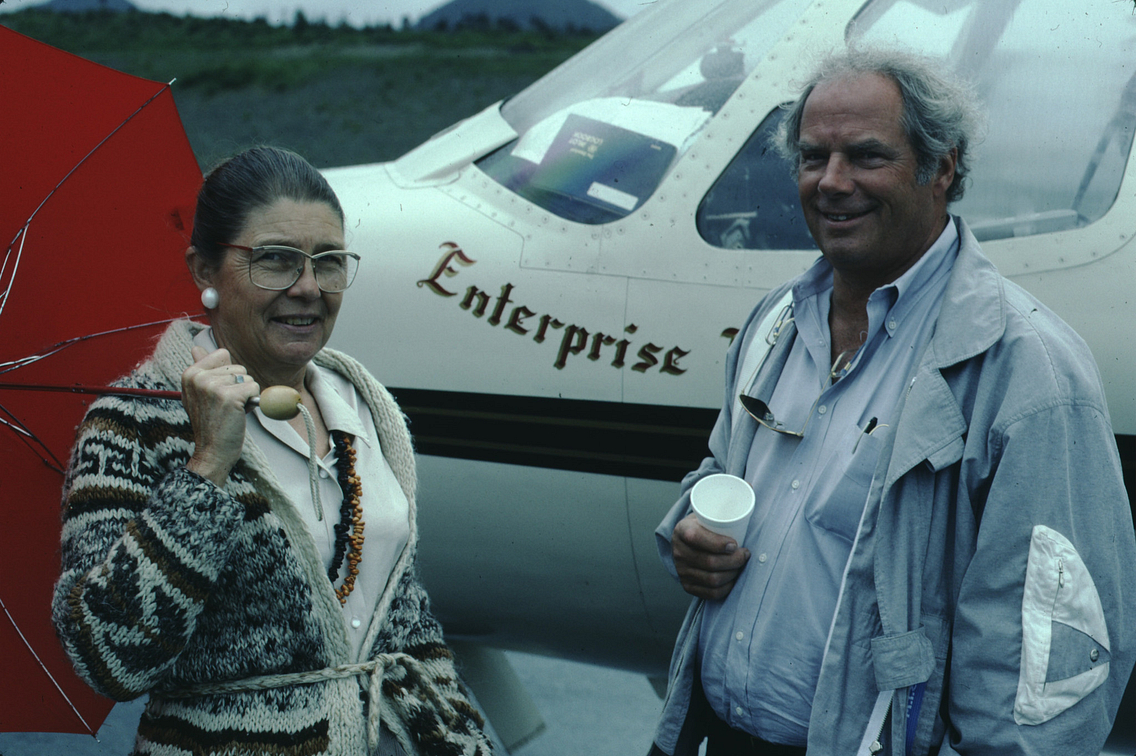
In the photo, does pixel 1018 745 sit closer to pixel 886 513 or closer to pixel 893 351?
pixel 886 513

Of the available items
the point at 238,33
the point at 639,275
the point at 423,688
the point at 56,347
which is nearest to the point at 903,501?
the point at 423,688

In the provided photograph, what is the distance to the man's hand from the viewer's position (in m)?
1.94

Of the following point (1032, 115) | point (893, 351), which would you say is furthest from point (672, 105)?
point (893, 351)

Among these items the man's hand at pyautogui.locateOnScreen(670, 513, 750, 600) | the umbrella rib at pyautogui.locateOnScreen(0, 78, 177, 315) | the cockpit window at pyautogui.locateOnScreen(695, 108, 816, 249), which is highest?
the umbrella rib at pyautogui.locateOnScreen(0, 78, 177, 315)

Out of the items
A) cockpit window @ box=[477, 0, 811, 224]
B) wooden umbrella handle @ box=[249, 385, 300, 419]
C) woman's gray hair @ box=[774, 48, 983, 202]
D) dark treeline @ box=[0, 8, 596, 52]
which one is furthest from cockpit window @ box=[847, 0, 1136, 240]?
dark treeline @ box=[0, 8, 596, 52]

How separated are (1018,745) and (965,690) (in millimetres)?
105

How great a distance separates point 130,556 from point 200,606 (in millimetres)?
127

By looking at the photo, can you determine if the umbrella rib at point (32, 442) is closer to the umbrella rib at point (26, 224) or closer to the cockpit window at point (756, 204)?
the umbrella rib at point (26, 224)

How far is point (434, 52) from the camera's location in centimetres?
1834

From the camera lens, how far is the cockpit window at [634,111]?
3.01 m

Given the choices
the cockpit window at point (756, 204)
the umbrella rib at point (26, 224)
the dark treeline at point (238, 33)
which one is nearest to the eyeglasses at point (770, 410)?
the cockpit window at point (756, 204)

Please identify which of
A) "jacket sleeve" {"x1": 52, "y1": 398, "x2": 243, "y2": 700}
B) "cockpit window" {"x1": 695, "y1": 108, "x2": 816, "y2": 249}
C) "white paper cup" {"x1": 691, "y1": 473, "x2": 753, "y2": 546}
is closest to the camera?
"jacket sleeve" {"x1": 52, "y1": 398, "x2": 243, "y2": 700}

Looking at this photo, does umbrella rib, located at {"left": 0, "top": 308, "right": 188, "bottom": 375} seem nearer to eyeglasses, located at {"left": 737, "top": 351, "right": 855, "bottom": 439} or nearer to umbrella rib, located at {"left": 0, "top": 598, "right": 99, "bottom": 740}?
umbrella rib, located at {"left": 0, "top": 598, "right": 99, "bottom": 740}

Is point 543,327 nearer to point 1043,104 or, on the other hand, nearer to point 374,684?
point 374,684
